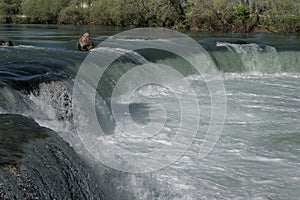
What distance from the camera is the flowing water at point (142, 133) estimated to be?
441 centimetres

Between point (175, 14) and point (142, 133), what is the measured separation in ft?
112

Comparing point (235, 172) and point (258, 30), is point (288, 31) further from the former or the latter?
point (235, 172)

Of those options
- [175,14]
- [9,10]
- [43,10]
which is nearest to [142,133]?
[175,14]

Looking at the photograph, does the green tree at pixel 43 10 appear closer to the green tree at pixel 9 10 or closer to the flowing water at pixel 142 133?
the green tree at pixel 9 10

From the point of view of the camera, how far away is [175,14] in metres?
40.7

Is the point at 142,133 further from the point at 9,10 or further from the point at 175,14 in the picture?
the point at 9,10

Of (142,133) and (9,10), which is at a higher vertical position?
(9,10)

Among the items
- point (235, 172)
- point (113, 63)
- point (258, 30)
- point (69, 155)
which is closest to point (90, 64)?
point (113, 63)

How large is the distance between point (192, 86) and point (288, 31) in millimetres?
25952

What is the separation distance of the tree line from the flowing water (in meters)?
25.6

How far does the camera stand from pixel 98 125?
7.33 m

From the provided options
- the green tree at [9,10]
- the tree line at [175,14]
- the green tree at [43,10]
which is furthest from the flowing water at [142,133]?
the green tree at [9,10]

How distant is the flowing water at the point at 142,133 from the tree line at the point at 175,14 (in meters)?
25.6

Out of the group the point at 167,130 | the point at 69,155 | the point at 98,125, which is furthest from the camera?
the point at 167,130
